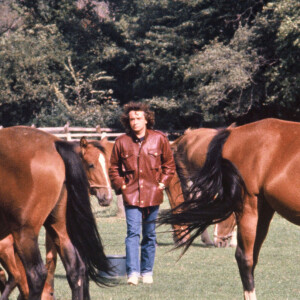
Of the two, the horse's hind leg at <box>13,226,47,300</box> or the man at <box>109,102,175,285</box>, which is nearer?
the horse's hind leg at <box>13,226,47,300</box>

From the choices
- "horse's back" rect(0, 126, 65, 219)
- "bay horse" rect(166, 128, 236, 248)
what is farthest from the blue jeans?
"bay horse" rect(166, 128, 236, 248)

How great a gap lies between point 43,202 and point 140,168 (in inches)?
79.1

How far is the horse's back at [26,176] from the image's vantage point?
17.8 feet

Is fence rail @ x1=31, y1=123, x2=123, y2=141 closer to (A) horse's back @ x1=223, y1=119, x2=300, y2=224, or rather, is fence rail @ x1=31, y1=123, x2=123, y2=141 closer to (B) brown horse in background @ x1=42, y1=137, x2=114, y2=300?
(B) brown horse in background @ x1=42, y1=137, x2=114, y2=300

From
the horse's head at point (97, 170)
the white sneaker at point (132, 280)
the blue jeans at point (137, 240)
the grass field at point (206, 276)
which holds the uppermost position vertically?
the horse's head at point (97, 170)

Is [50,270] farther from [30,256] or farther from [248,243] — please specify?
[248,243]

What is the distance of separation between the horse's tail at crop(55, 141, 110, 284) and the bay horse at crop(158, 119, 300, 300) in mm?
759

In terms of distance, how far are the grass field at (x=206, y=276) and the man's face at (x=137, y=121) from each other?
52.0 inches

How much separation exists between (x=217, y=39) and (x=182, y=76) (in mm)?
3317

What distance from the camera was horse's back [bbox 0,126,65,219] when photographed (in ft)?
17.8

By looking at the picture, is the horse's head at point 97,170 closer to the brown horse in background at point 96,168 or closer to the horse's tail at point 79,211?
the brown horse in background at point 96,168

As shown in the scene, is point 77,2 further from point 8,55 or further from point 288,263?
point 288,263

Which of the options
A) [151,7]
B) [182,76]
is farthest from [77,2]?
[182,76]

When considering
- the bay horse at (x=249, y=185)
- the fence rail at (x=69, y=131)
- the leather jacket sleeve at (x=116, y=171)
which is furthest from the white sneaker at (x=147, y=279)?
the fence rail at (x=69, y=131)
